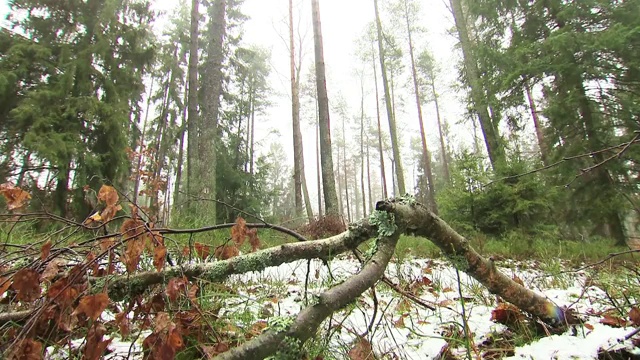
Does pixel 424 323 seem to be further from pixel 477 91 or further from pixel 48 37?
pixel 48 37

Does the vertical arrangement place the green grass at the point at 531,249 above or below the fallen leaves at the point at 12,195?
below

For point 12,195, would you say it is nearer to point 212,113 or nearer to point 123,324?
point 123,324

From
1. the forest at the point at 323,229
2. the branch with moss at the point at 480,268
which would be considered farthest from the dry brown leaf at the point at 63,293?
the branch with moss at the point at 480,268

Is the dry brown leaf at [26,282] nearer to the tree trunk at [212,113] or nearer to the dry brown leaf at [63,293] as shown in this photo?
the dry brown leaf at [63,293]

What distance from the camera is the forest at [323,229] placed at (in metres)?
1.26

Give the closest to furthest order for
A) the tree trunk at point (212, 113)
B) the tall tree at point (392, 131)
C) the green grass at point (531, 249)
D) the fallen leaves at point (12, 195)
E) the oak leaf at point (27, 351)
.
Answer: the oak leaf at point (27, 351) → the fallen leaves at point (12, 195) → the green grass at point (531, 249) → the tree trunk at point (212, 113) → the tall tree at point (392, 131)

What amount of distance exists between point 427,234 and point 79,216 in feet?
25.8

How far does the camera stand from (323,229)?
7.28 m

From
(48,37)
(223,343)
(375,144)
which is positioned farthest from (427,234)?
(375,144)

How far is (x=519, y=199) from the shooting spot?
236 inches

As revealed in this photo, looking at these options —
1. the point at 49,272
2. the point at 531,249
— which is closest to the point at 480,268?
the point at 49,272

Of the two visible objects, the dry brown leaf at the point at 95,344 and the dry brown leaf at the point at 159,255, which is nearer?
the dry brown leaf at the point at 95,344

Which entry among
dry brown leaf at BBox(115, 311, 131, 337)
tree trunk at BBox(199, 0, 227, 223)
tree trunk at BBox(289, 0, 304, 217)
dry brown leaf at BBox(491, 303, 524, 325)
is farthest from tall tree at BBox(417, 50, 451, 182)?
dry brown leaf at BBox(115, 311, 131, 337)

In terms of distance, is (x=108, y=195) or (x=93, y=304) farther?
(x=108, y=195)
